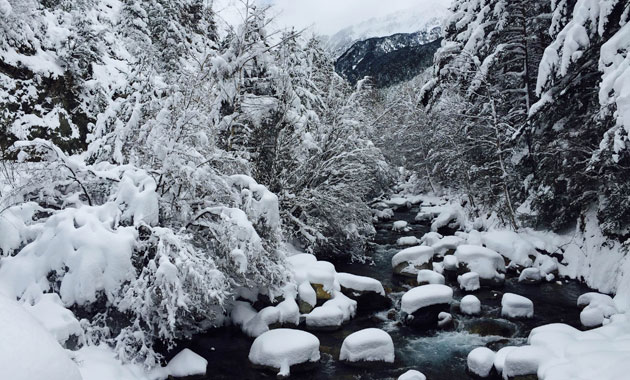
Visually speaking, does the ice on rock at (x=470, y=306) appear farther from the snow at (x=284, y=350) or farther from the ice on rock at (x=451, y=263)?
the snow at (x=284, y=350)

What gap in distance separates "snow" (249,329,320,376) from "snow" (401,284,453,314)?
2.80 metres

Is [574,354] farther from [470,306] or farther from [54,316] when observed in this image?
[54,316]

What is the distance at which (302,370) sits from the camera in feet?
25.1

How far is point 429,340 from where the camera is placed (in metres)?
8.97

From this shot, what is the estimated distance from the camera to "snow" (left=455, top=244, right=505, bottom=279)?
1211 cm

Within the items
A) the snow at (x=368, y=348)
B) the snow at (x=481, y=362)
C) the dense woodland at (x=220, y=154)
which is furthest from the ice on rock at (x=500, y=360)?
the dense woodland at (x=220, y=154)

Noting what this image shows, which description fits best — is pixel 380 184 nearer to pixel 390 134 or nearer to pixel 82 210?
pixel 390 134

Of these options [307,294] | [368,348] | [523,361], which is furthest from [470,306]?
[307,294]

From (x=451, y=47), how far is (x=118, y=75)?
506 inches

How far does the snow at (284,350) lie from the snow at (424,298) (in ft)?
9.19

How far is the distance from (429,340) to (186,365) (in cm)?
497

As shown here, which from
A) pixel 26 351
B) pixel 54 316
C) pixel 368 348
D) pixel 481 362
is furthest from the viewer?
pixel 368 348

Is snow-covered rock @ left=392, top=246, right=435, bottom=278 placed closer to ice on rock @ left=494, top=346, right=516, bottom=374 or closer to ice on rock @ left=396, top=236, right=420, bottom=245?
ice on rock @ left=396, top=236, right=420, bottom=245

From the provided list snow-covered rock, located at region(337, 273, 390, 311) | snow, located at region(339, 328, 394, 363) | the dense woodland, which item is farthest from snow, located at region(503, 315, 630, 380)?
snow-covered rock, located at region(337, 273, 390, 311)
